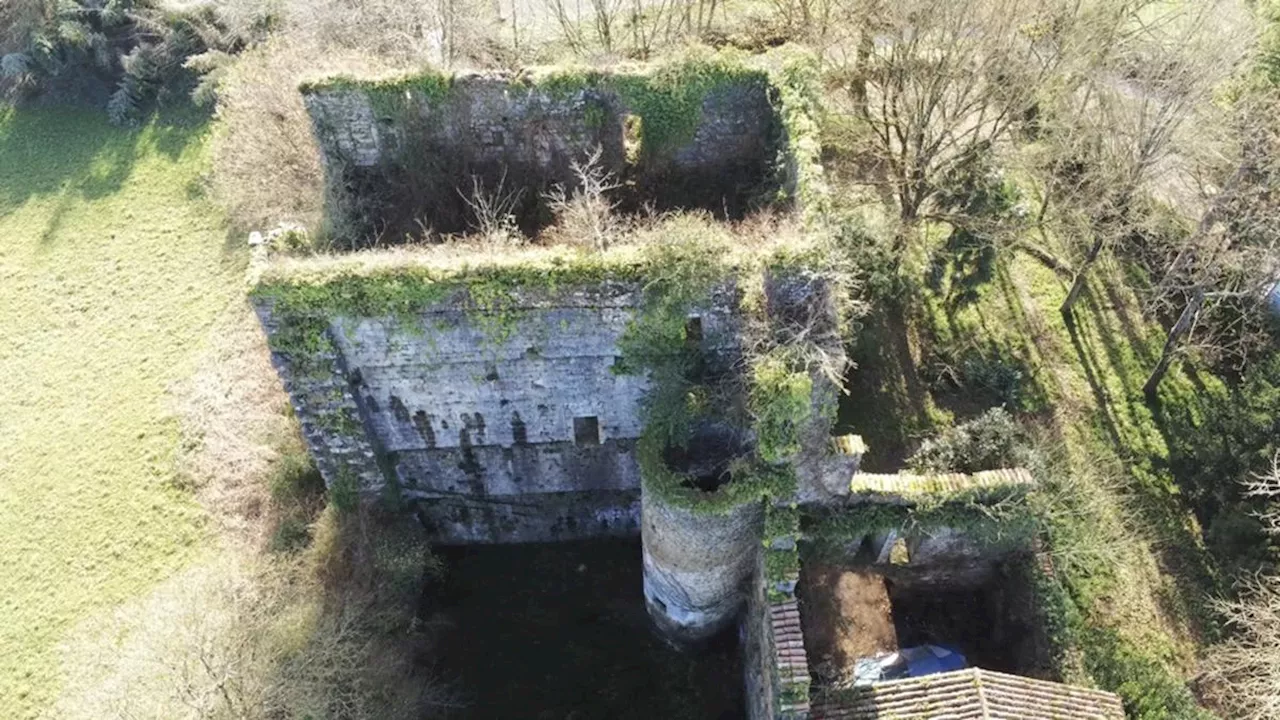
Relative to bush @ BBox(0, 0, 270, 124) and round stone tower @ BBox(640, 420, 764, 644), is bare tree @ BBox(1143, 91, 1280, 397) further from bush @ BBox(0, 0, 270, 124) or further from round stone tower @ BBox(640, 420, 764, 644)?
bush @ BBox(0, 0, 270, 124)

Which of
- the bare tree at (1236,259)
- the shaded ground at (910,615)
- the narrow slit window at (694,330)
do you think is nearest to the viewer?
the narrow slit window at (694,330)

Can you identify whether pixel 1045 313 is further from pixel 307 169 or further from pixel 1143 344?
pixel 307 169

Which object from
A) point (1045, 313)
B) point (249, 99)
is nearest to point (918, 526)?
point (1045, 313)

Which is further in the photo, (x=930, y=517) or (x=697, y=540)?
(x=930, y=517)

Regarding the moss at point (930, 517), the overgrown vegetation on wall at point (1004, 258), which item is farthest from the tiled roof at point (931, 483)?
the overgrown vegetation on wall at point (1004, 258)

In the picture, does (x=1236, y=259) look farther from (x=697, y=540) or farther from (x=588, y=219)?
(x=588, y=219)

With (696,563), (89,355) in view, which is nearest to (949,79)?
(696,563)

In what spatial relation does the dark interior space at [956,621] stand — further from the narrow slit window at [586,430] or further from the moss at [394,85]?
the moss at [394,85]

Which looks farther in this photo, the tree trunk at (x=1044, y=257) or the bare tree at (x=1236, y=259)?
the tree trunk at (x=1044, y=257)
